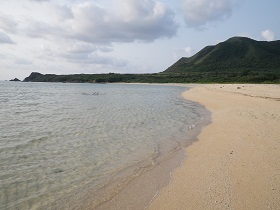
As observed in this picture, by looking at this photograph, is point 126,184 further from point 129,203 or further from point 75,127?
point 75,127

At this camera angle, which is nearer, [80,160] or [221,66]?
[80,160]

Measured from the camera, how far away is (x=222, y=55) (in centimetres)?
18062

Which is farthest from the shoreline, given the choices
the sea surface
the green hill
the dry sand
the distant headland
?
the green hill

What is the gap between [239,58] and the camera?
558 feet

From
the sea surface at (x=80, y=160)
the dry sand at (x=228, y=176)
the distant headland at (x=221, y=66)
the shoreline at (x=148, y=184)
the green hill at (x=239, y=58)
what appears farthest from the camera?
the green hill at (x=239, y=58)

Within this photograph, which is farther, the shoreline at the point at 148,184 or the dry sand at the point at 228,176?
the shoreline at the point at 148,184

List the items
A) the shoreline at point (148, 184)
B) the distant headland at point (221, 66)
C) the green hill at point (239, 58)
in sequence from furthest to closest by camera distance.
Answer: the green hill at point (239, 58) → the distant headland at point (221, 66) → the shoreline at point (148, 184)

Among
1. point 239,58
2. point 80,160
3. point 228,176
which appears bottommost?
point 239,58

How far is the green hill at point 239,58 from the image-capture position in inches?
6014

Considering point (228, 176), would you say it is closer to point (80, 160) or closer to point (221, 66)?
point (80, 160)

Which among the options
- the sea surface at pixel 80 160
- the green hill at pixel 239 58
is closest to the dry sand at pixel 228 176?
the sea surface at pixel 80 160

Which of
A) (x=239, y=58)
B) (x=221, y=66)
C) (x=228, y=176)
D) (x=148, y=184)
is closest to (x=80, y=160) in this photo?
(x=148, y=184)

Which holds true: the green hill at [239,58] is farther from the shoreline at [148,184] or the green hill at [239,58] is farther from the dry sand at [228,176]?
the shoreline at [148,184]

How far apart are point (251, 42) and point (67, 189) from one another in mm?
211154
